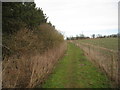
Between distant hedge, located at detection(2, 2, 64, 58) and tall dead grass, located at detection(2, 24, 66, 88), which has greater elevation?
distant hedge, located at detection(2, 2, 64, 58)

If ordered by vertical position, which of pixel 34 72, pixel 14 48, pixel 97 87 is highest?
pixel 14 48

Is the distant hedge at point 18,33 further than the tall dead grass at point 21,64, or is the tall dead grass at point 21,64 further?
the distant hedge at point 18,33

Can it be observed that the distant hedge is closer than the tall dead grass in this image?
No

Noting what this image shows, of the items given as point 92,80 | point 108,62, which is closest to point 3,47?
point 92,80

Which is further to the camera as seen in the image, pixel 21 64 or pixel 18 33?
pixel 18 33

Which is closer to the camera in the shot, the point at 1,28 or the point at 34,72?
the point at 34,72

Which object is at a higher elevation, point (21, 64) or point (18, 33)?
point (18, 33)

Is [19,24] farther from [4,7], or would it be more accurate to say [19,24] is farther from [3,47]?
[3,47]

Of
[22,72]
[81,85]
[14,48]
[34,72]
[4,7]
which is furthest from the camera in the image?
[4,7]

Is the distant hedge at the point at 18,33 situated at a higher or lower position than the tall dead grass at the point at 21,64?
higher

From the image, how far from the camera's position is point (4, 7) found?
9.97 meters

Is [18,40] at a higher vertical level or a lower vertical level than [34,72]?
higher

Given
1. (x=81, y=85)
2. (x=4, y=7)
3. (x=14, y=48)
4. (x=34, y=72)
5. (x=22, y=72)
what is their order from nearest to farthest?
1. (x=22, y=72)
2. (x=34, y=72)
3. (x=81, y=85)
4. (x=14, y=48)
5. (x=4, y=7)

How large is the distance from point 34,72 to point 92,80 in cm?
359
